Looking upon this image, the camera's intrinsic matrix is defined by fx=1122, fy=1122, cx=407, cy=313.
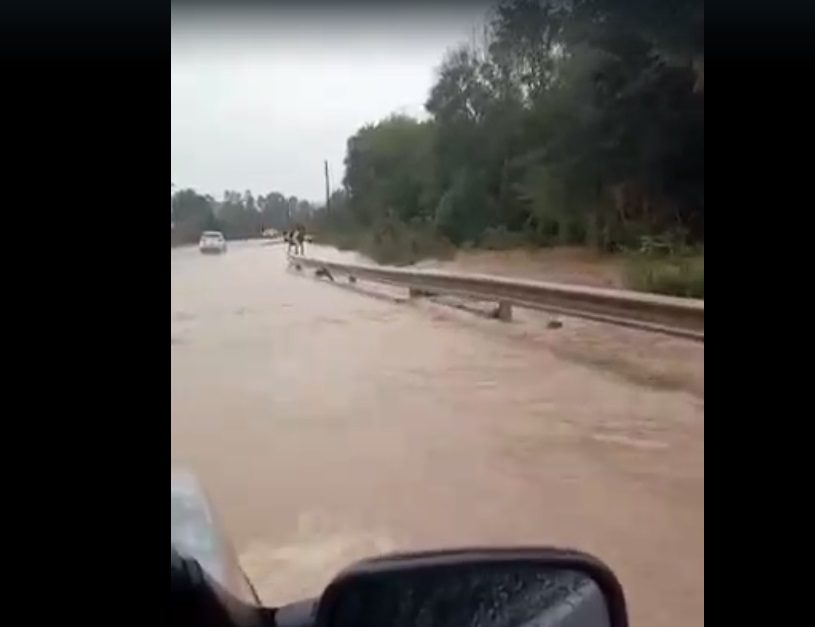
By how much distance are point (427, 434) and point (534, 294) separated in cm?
40

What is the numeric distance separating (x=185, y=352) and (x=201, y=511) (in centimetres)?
20

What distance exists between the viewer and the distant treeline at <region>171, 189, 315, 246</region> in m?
1.35

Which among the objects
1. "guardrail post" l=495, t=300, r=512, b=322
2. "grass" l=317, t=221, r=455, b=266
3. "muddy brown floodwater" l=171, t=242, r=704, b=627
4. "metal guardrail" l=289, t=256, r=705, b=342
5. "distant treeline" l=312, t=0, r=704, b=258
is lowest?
"muddy brown floodwater" l=171, t=242, r=704, b=627

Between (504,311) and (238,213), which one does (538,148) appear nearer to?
(504,311)

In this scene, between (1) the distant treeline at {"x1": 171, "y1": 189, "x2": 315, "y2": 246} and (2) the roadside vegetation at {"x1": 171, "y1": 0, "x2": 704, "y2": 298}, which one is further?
(2) the roadside vegetation at {"x1": 171, "y1": 0, "x2": 704, "y2": 298}

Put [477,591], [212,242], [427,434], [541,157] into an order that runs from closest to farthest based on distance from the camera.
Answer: [477,591]
[212,242]
[541,157]
[427,434]

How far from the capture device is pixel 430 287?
210 centimetres

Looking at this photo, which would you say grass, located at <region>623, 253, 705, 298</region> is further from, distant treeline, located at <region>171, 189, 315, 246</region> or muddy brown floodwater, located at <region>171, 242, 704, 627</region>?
distant treeline, located at <region>171, 189, 315, 246</region>

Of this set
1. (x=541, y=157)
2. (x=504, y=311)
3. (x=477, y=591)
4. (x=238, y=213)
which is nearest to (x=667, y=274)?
(x=541, y=157)

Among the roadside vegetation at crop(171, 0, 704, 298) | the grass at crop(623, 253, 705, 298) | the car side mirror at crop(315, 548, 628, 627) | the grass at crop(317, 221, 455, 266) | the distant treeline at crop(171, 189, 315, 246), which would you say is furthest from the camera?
the grass at crop(317, 221, 455, 266)

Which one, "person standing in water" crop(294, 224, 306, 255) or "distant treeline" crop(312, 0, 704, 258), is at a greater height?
"distant treeline" crop(312, 0, 704, 258)

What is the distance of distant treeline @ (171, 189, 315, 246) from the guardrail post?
1.80ft

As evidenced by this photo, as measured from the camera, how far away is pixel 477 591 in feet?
3.04

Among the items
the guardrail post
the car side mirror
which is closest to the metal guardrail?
the guardrail post
